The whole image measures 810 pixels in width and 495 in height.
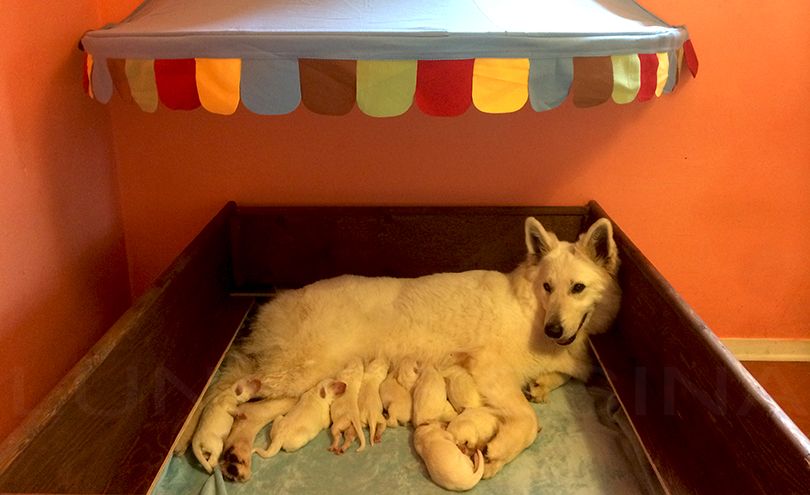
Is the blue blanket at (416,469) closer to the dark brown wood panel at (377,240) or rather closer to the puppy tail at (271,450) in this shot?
the puppy tail at (271,450)

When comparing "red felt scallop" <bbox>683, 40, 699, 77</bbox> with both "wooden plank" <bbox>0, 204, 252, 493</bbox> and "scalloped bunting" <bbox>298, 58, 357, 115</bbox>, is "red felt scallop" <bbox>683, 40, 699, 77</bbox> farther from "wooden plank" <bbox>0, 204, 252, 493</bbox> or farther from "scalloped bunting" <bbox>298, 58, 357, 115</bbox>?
"wooden plank" <bbox>0, 204, 252, 493</bbox>

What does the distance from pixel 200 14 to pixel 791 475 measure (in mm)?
2076

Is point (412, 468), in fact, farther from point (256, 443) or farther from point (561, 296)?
point (561, 296)

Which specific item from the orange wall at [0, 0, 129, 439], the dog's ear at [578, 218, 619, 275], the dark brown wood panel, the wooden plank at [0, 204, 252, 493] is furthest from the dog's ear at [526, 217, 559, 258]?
the orange wall at [0, 0, 129, 439]

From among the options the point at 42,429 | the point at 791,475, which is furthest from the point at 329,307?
the point at 791,475

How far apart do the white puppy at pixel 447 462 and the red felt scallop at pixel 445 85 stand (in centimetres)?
102

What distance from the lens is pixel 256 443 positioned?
1930 millimetres

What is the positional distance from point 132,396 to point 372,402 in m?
0.78

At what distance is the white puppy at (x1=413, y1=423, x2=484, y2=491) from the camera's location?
1.68 metres

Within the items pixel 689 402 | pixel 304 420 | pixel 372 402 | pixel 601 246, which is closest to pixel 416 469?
pixel 372 402

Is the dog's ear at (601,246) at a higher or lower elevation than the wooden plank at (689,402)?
higher

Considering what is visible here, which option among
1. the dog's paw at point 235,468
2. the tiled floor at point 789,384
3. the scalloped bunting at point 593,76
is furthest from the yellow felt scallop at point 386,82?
the tiled floor at point 789,384

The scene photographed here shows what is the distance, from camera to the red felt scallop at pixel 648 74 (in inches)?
64.4

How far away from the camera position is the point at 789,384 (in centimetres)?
269
